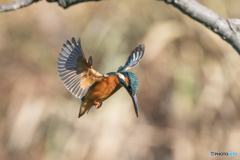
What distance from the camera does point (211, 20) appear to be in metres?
1.04

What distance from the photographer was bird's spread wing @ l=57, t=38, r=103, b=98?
1354mm

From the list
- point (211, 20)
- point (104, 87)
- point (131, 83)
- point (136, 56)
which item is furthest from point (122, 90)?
point (211, 20)

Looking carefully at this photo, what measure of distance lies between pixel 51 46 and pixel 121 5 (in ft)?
3.26

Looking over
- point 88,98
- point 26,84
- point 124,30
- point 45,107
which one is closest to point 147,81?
point 124,30

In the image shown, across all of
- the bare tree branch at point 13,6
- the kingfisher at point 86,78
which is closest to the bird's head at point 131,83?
the kingfisher at point 86,78

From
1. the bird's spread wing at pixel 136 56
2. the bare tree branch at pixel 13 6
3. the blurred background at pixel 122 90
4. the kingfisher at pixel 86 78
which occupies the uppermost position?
the bare tree branch at pixel 13 6

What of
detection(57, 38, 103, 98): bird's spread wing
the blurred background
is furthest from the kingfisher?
Result: the blurred background

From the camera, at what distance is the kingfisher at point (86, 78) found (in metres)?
1.35

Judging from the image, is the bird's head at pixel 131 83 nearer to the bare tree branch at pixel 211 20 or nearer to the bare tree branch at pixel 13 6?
the bare tree branch at pixel 211 20

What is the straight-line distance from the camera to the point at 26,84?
321 centimetres

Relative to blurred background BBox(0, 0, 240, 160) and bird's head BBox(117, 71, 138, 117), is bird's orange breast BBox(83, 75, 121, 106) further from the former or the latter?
blurred background BBox(0, 0, 240, 160)

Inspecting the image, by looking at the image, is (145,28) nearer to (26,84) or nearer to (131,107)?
(131,107)

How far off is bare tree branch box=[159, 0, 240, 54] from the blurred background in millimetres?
1794

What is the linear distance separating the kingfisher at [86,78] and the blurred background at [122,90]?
131 centimetres
